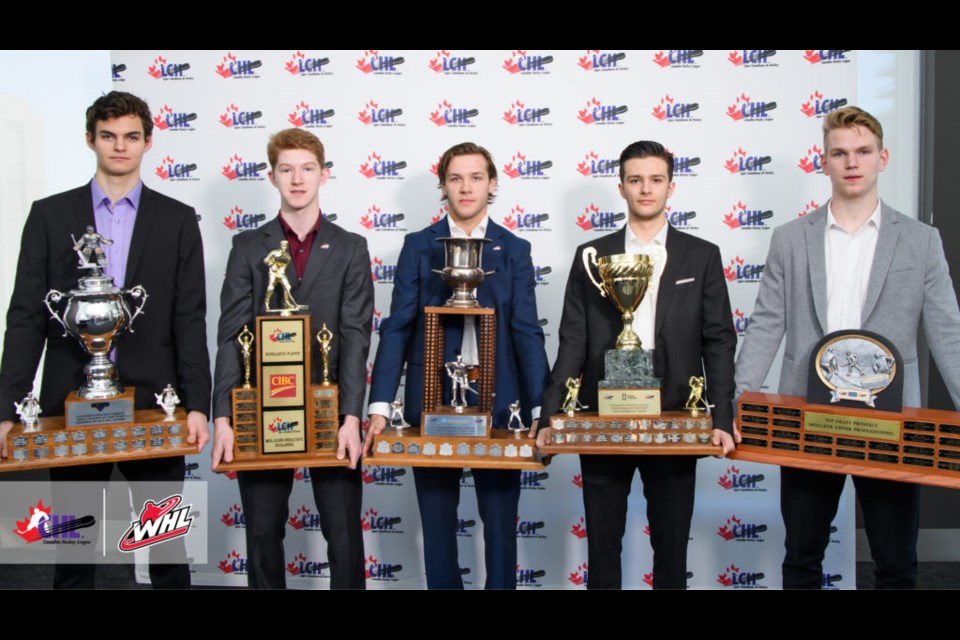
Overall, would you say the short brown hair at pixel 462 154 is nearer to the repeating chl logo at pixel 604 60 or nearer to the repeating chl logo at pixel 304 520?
the repeating chl logo at pixel 604 60

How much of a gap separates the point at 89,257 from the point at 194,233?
391 millimetres

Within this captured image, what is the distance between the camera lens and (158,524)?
3162 mm

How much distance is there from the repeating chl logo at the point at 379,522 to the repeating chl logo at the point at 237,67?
2379 mm

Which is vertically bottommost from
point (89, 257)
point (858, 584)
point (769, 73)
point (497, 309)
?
point (858, 584)

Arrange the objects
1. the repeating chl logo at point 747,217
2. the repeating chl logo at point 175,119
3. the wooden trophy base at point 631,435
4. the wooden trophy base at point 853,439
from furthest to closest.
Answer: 1. the repeating chl logo at point 175,119
2. the repeating chl logo at point 747,217
3. the wooden trophy base at point 631,435
4. the wooden trophy base at point 853,439

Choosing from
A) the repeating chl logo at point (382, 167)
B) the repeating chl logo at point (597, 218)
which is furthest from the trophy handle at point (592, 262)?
the repeating chl logo at point (382, 167)

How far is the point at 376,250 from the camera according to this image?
4.08 m

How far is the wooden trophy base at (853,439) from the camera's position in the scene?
2.61 metres

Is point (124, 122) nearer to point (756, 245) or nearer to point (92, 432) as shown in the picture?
point (92, 432)

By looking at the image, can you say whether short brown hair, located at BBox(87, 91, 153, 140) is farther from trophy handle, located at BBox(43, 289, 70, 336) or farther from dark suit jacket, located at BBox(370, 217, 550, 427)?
dark suit jacket, located at BBox(370, 217, 550, 427)

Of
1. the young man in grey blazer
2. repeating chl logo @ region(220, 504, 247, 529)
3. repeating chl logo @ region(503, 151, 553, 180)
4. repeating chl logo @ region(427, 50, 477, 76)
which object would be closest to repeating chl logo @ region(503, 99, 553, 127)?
repeating chl logo @ region(503, 151, 553, 180)

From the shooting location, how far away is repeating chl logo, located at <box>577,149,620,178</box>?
3.94m
